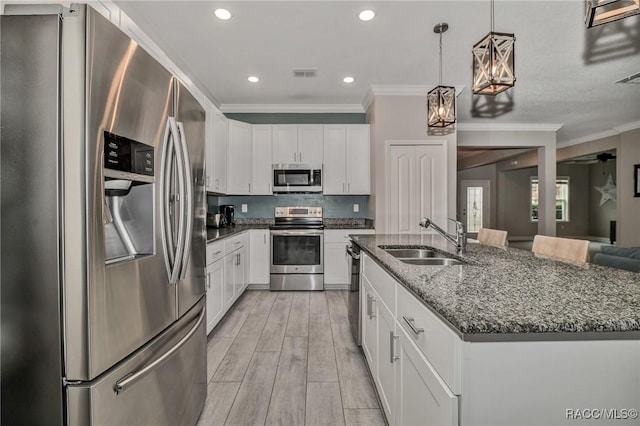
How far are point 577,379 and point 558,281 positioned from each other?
0.51m

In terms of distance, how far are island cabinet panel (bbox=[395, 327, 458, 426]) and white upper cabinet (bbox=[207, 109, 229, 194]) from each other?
3.08 m

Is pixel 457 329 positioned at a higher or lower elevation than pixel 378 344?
higher

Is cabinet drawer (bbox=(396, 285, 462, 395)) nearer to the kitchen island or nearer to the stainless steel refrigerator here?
the kitchen island

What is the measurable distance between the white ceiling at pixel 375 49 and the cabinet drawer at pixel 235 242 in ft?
6.35

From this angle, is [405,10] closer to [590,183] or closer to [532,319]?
[532,319]

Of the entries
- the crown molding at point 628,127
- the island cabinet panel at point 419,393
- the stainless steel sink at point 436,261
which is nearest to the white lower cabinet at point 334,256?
the stainless steel sink at point 436,261

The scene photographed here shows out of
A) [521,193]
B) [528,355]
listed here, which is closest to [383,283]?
[528,355]

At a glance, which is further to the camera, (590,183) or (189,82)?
(590,183)

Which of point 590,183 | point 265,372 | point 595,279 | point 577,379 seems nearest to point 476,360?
point 577,379

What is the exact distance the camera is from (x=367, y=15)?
8.39 ft

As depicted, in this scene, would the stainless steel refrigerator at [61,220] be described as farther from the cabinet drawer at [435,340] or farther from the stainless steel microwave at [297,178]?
the stainless steel microwave at [297,178]

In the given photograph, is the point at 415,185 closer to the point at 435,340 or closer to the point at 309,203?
the point at 309,203

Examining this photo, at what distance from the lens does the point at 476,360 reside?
782 mm

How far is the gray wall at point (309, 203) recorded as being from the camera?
502 centimetres
